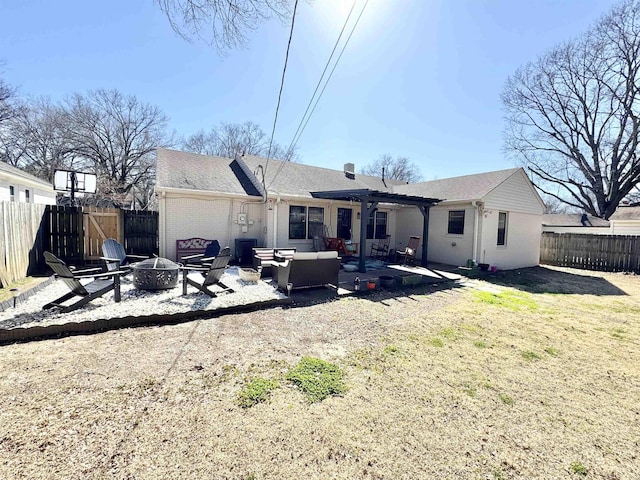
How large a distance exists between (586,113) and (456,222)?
19764mm

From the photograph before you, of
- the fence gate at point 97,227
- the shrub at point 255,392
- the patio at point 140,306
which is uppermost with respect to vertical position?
the fence gate at point 97,227

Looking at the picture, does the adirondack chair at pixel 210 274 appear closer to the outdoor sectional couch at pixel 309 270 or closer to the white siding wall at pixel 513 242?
the outdoor sectional couch at pixel 309 270

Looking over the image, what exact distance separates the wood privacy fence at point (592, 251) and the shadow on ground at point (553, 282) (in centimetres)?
242

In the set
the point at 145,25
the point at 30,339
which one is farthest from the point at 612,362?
the point at 145,25

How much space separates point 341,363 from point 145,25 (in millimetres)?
5897

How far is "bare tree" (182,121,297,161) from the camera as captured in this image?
32.1m

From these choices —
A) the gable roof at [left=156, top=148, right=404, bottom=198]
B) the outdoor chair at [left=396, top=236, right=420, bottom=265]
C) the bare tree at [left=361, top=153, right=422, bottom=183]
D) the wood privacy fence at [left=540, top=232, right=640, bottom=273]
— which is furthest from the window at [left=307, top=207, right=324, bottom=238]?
the bare tree at [left=361, top=153, right=422, bottom=183]

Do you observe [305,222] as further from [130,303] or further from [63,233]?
[63,233]

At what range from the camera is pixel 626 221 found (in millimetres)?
20422

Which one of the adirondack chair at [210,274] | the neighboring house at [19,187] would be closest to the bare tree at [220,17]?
the adirondack chair at [210,274]

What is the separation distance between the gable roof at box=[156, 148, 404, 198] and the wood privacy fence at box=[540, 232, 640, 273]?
9.79 meters

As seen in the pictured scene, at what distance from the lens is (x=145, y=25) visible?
466 centimetres

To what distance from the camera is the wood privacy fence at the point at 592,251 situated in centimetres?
1213

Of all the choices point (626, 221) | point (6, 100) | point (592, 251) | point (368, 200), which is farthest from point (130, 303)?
point (626, 221)
